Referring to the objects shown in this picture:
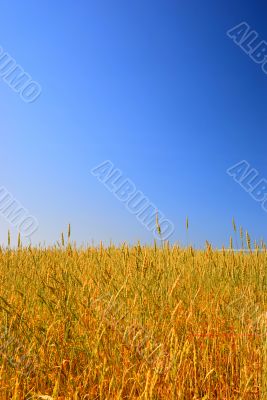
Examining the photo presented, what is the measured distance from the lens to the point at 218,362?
7.29 ft

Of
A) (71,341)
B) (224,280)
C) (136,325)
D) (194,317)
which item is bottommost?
(71,341)

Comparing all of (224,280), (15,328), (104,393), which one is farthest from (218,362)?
(224,280)

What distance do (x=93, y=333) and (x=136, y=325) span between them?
0.25 meters

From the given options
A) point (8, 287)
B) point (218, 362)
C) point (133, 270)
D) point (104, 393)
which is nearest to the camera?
point (104, 393)

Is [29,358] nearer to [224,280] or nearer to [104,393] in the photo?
[104,393]

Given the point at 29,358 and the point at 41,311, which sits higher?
the point at 41,311

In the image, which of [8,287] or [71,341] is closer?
[71,341]

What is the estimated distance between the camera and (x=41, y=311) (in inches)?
107

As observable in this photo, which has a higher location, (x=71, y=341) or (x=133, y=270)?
(x=133, y=270)

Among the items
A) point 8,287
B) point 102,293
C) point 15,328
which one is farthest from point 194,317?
point 8,287

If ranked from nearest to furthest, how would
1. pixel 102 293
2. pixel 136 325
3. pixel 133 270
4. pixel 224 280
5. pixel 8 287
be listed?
pixel 136 325 → pixel 102 293 → pixel 8 287 → pixel 133 270 → pixel 224 280

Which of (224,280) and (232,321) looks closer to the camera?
(232,321)

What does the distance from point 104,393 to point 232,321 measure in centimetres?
119

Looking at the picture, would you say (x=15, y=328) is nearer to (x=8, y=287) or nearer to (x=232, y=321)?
(x=8, y=287)
